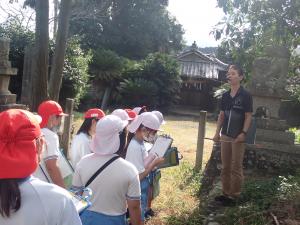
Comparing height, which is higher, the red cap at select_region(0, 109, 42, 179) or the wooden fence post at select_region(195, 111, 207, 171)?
the red cap at select_region(0, 109, 42, 179)

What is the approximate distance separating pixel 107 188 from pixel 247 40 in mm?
4457

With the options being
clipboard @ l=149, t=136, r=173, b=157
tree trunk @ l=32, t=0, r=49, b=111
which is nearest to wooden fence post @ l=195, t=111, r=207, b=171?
tree trunk @ l=32, t=0, r=49, b=111

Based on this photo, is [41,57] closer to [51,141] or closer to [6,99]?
[6,99]

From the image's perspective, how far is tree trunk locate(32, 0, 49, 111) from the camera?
7.20 metres

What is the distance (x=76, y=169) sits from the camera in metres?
2.72

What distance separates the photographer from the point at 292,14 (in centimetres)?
543

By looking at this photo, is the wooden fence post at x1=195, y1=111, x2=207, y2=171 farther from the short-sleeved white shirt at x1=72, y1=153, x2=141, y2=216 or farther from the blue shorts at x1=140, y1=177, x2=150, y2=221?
the short-sleeved white shirt at x1=72, y1=153, x2=141, y2=216

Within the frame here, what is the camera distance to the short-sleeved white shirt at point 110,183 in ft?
8.45

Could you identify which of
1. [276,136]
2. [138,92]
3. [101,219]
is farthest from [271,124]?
[138,92]

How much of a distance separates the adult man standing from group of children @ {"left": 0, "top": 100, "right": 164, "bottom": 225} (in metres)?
1.22

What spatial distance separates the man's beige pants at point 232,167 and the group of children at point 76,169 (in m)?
1.21

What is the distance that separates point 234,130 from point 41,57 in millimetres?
4067

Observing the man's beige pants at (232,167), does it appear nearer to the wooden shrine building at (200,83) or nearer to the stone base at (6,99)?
the stone base at (6,99)

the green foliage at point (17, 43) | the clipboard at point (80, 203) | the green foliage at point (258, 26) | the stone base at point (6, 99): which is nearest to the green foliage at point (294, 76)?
the green foliage at point (258, 26)
